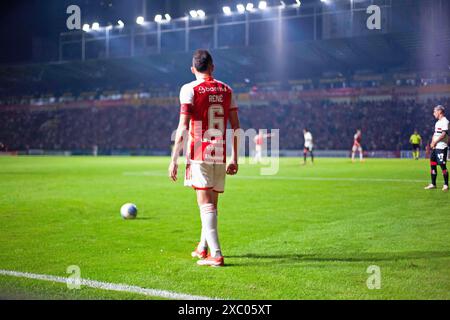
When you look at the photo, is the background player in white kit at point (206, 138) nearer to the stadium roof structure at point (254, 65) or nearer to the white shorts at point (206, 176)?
the white shorts at point (206, 176)

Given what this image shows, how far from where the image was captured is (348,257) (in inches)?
241

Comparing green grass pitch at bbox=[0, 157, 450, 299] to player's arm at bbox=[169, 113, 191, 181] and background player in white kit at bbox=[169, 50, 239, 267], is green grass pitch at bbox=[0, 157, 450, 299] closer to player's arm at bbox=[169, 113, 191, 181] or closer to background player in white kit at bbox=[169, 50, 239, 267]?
background player in white kit at bbox=[169, 50, 239, 267]

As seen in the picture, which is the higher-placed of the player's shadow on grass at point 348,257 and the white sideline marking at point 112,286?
the white sideline marking at point 112,286

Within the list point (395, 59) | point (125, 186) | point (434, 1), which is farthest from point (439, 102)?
point (125, 186)

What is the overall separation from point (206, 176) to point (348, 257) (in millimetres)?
2038

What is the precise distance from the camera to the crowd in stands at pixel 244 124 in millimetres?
44375

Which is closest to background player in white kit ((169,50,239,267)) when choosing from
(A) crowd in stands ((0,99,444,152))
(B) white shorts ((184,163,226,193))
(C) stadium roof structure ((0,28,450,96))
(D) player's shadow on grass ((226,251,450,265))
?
(B) white shorts ((184,163,226,193))

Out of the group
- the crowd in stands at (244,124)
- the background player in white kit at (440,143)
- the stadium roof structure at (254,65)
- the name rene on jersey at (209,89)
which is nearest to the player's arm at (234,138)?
the name rene on jersey at (209,89)

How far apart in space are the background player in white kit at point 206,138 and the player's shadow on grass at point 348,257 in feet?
2.19

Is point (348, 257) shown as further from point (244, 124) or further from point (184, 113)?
point (244, 124)

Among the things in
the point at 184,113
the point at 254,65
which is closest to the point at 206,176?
the point at 184,113

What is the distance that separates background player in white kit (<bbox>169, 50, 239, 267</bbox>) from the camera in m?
5.77
